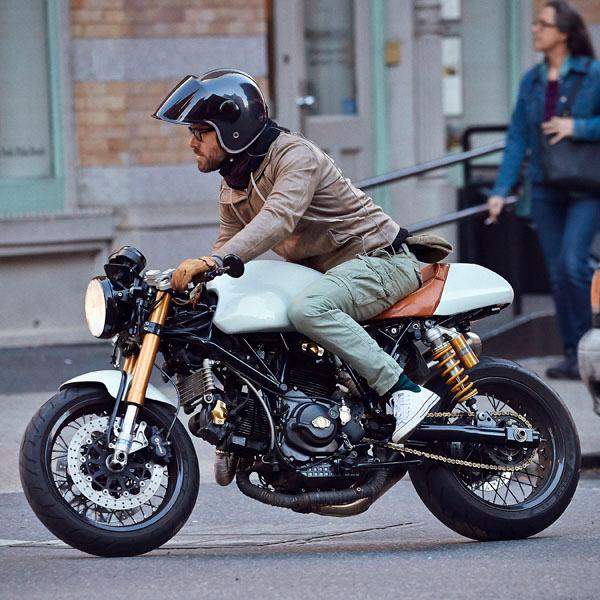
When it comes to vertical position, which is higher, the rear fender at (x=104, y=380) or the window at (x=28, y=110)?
the window at (x=28, y=110)

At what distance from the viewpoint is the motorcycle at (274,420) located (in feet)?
18.5

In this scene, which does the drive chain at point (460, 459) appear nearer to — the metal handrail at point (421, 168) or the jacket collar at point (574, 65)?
the jacket collar at point (574, 65)

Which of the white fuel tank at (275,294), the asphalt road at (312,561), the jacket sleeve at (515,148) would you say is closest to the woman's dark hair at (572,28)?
the jacket sleeve at (515,148)

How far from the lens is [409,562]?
18.7 ft

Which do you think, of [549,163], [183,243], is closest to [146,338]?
[549,163]

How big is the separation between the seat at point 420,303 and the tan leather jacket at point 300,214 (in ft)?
0.76

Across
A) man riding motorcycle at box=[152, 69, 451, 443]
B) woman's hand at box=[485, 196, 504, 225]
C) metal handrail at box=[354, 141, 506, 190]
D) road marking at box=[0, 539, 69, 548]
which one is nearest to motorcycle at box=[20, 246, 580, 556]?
man riding motorcycle at box=[152, 69, 451, 443]

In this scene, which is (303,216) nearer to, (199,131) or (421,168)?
(199,131)

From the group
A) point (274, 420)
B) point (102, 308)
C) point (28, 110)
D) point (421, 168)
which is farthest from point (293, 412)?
point (28, 110)

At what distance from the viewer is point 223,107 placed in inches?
229

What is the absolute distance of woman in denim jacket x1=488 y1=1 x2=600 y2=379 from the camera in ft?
30.5

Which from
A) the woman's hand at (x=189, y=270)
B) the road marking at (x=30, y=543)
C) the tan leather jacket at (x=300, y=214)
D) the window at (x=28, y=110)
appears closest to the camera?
the woman's hand at (x=189, y=270)

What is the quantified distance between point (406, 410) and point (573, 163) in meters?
3.87

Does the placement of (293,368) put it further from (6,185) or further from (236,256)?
(6,185)
